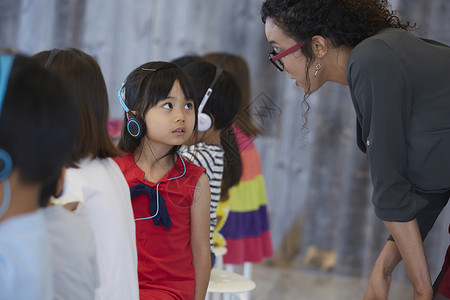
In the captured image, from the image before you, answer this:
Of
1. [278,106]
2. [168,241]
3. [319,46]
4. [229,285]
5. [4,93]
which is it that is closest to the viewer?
[4,93]

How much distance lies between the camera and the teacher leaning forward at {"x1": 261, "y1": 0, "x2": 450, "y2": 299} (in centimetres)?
134

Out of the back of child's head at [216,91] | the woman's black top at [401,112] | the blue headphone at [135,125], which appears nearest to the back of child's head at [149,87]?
the blue headphone at [135,125]

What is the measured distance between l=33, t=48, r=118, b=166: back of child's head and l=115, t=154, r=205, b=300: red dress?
392mm

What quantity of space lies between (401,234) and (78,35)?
3266 millimetres

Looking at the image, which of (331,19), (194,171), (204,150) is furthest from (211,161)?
(331,19)

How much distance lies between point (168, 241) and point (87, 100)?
1.91 ft

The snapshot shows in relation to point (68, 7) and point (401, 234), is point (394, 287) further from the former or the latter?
point (68, 7)

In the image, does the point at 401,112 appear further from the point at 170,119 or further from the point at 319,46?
the point at 170,119

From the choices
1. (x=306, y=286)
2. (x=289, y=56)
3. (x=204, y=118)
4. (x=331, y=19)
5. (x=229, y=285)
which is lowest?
(x=306, y=286)

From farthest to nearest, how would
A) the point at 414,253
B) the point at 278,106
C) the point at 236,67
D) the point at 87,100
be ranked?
the point at 278,106, the point at 236,67, the point at 414,253, the point at 87,100

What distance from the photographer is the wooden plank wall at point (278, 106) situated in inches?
149

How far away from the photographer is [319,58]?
1.54 m

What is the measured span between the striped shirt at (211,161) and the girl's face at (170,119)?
252mm

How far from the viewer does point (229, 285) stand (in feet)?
6.40
